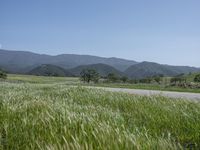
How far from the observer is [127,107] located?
22.8 feet

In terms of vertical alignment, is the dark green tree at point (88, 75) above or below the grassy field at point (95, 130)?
below

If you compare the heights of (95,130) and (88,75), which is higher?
(95,130)

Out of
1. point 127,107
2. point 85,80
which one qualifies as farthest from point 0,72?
point 127,107

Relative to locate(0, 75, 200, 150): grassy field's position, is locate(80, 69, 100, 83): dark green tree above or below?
below

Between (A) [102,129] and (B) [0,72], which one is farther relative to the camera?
(B) [0,72]

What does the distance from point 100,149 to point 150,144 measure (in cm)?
44

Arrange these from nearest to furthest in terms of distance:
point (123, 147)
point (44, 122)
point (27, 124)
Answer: point (123, 147), point (44, 122), point (27, 124)

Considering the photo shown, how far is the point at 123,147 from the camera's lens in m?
2.45

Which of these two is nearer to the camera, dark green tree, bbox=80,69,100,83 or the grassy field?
the grassy field

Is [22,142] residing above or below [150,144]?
below

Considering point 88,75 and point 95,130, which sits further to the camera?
point 88,75

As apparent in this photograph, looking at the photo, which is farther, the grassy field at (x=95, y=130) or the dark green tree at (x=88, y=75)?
the dark green tree at (x=88, y=75)

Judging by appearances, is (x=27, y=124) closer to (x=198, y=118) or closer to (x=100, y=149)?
(x=100, y=149)

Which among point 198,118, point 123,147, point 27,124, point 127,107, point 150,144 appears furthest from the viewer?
point 127,107
